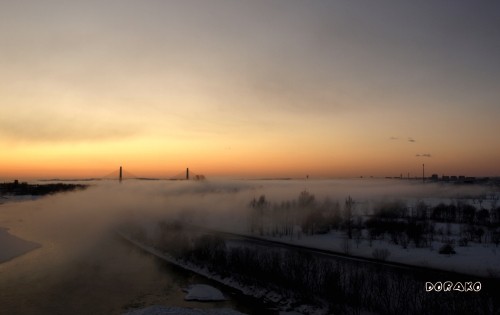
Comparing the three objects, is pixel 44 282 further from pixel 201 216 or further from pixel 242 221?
pixel 201 216

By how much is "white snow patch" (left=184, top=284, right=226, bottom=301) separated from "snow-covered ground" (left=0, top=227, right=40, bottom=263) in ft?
85.5

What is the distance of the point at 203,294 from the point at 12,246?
1406 inches

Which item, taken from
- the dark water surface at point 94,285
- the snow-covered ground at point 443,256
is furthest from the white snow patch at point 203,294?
the snow-covered ground at point 443,256

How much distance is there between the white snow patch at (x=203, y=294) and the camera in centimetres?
2878

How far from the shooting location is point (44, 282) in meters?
33.1

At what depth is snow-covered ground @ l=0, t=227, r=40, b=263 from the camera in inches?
1826

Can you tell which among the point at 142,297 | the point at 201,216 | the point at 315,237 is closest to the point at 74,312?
the point at 142,297

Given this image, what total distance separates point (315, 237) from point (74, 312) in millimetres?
46417

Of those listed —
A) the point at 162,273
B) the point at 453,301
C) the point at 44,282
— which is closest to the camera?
the point at 453,301

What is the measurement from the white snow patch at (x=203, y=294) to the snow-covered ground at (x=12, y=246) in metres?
26.1

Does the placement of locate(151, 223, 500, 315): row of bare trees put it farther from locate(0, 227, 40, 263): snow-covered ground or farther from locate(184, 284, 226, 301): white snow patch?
locate(0, 227, 40, 263): snow-covered ground

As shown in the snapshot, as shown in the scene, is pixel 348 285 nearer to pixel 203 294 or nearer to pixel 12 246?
pixel 203 294

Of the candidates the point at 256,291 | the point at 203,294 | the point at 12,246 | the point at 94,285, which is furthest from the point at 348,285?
the point at 12,246

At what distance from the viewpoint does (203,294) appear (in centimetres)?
2941
